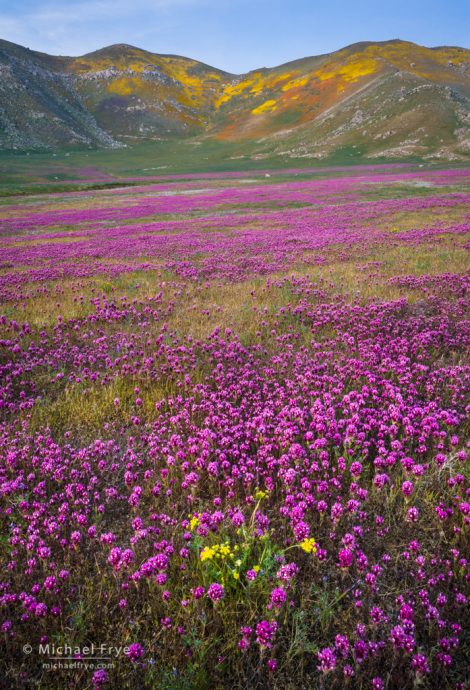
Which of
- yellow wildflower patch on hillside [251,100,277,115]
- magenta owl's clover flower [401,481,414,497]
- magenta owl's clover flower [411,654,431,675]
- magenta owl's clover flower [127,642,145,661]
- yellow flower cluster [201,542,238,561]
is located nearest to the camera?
magenta owl's clover flower [411,654,431,675]

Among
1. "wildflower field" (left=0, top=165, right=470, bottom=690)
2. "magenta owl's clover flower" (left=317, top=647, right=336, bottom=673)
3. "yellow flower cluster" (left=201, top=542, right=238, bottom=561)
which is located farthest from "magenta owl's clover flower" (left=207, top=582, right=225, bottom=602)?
"magenta owl's clover flower" (left=317, top=647, right=336, bottom=673)

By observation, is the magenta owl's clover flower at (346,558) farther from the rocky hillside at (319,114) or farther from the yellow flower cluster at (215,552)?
the rocky hillside at (319,114)

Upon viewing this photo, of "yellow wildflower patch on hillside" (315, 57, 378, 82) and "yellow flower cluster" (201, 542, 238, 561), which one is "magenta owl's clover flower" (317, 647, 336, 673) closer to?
"yellow flower cluster" (201, 542, 238, 561)

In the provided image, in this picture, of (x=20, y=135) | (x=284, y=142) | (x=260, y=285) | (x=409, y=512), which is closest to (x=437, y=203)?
(x=260, y=285)

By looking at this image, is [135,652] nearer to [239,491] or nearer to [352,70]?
[239,491]

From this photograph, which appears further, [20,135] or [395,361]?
[20,135]

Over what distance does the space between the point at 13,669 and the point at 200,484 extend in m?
2.23

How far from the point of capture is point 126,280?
47.2 feet

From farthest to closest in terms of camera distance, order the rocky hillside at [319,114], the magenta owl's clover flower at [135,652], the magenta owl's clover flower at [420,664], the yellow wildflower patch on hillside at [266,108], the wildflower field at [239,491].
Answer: the yellow wildflower patch on hillside at [266,108], the rocky hillside at [319,114], the wildflower field at [239,491], the magenta owl's clover flower at [135,652], the magenta owl's clover flower at [420,664]

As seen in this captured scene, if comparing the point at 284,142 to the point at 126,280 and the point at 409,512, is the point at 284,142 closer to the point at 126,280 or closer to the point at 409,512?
the point at 126,280

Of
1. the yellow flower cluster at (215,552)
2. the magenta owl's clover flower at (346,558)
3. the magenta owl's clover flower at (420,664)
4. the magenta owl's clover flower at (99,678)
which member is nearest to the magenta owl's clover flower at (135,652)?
the magenta owl's clover flower at (99,678)

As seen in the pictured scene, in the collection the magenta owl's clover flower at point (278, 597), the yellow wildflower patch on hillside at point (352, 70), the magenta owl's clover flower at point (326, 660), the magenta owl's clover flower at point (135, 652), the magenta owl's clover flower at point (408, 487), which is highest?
the yellow wildflower patch on hillside at point (352, 70)

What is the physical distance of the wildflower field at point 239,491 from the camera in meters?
2.62

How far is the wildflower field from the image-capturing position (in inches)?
103
